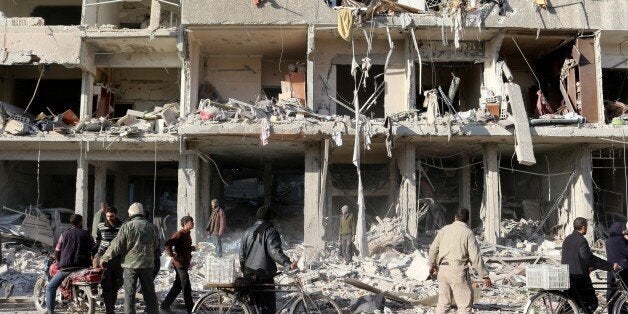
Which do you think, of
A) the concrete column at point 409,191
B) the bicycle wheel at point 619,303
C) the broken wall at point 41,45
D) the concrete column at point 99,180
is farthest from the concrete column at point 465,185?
the broken wall at point 41,45

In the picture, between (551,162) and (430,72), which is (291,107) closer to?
(430,72)

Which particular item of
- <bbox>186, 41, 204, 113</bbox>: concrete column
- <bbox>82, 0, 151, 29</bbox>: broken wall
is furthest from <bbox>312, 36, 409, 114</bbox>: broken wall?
<bbox>82, 0, 151, 29</bbox>: broken wall

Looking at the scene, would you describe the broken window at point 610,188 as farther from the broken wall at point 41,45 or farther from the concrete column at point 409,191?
the broken wall at point 41,45

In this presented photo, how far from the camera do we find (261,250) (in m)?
7.90

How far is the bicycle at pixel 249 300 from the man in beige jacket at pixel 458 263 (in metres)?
1.51

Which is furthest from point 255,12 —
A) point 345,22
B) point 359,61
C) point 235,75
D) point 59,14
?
point 59,14

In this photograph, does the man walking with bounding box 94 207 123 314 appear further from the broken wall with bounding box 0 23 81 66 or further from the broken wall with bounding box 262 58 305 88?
the broken wall with bounding box 262 58 305 88

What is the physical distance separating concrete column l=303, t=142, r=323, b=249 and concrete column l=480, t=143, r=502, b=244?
15.7 feet

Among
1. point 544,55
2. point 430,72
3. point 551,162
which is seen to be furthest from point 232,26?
point 551,162

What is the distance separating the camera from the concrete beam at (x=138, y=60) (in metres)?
19.0

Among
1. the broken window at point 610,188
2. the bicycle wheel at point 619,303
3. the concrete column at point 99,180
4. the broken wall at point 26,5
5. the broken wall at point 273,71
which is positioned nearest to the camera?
the bicycle wheel at point 619,303

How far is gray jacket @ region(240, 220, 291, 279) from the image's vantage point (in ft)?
25.7

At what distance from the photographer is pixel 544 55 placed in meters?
19.0

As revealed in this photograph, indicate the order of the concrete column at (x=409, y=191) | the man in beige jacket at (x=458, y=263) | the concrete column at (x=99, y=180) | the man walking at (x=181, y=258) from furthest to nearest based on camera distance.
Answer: the concrete column at (x=99, y=180)
the concrete column at (x=409, y=191)
the man walking at (x=181, y=258)
the man in beige jacket at (x=458, y=263)
